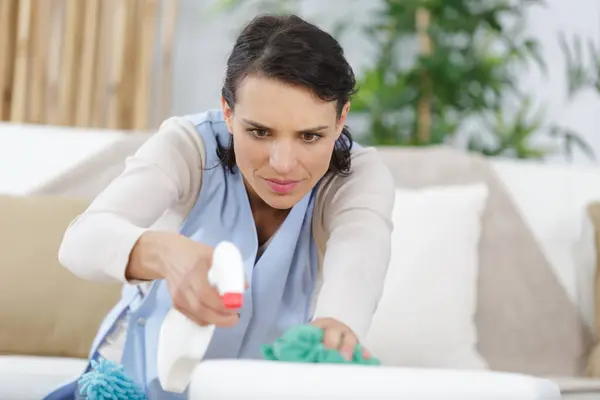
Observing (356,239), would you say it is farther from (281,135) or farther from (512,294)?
(512,294)

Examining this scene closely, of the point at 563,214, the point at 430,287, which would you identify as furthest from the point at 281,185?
the point at 563,214

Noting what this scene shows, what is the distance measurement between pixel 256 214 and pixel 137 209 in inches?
6.6

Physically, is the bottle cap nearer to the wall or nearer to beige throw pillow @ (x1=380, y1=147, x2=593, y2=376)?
beige throw pillow @ (x1=380, y1=147, x2=593, y2=376)

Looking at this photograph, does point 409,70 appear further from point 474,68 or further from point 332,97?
point 332,97

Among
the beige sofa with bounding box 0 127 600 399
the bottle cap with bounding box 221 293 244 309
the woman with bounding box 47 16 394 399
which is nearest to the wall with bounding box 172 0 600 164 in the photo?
the beige sofa with bounding box 0 127 600 399

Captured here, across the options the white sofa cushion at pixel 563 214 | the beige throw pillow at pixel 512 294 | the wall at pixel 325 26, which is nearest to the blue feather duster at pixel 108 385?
the beige throw pillow at pixel 512 294

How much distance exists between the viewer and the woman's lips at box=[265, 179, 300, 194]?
2.86 ft

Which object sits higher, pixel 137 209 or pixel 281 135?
pixel 281 135

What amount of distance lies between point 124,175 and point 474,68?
1.91m

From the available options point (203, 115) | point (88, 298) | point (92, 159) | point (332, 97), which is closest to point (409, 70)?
point (92, 159)

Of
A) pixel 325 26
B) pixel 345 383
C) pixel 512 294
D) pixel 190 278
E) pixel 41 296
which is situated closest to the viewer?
pixel 345 383

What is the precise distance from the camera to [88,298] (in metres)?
1.62

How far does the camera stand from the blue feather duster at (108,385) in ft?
3.06

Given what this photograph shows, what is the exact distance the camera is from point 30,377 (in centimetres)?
128
